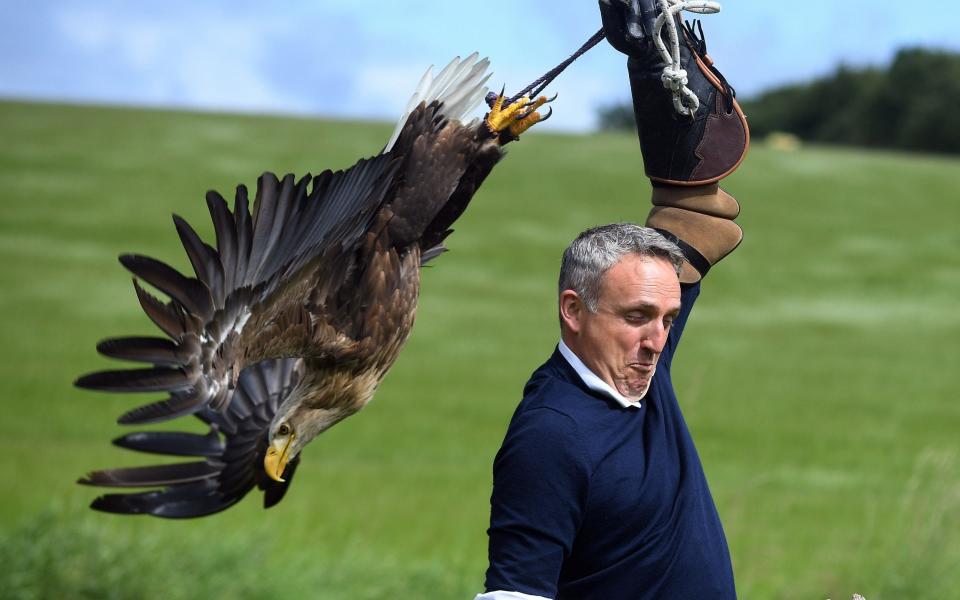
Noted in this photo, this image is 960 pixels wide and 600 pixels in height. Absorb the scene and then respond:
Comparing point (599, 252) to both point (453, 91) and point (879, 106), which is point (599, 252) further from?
point (879, 106)

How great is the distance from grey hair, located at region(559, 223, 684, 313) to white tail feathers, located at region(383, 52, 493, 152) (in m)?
1.40

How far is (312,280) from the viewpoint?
136 inches

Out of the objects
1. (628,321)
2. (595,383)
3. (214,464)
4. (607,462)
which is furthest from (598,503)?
(214,464)

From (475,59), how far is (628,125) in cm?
5764

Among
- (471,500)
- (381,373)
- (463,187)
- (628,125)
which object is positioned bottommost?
(471,500)

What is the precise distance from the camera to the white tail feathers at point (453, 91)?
374 cm

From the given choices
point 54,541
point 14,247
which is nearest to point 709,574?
point 54,541

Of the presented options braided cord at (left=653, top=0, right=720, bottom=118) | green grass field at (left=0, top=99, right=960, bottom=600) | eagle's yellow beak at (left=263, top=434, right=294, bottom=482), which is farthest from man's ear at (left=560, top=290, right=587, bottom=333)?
green grass field at (left=0, top=99, right=960, bottom=600)

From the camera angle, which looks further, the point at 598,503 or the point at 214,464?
the point at 214,464

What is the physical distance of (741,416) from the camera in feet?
42.2

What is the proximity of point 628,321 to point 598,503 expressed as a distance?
13.1 inches

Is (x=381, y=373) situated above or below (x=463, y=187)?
below

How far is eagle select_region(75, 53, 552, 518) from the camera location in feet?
11.0

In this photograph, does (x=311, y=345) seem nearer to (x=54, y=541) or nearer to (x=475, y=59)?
(x=475, y=59)
